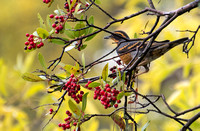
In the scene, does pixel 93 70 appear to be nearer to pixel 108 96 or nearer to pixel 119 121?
pixel 119 121

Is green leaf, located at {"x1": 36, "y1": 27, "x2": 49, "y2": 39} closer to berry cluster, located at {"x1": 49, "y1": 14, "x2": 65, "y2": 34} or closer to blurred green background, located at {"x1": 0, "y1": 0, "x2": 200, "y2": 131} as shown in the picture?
berry cluster, located at {"x1": 49, "y1": 14, "x2": 65, "y2": 34}

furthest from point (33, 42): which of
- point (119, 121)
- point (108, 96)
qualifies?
point (119, 121)

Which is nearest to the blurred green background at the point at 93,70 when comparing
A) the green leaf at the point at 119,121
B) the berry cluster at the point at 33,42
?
the green leaf at the point at 119,121

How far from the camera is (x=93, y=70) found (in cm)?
949

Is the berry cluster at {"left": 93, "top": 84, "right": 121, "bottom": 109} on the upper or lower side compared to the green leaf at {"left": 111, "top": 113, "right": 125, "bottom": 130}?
upper

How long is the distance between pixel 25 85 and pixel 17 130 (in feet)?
2.00

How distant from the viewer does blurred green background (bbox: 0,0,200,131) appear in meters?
3.79

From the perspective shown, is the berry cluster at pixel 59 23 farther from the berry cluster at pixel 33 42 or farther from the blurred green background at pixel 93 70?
the blurred green background at pixel 93 70

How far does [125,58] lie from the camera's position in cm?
310

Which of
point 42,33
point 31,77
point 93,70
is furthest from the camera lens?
point 93,70

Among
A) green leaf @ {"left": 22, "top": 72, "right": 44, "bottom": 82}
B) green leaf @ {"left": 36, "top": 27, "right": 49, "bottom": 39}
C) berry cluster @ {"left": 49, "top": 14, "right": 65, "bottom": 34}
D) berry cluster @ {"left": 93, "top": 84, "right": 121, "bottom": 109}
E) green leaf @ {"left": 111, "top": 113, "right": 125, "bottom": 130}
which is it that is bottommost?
green leaf @ {"left": 111, "top": 113, "right": 125, "bottom": 130}

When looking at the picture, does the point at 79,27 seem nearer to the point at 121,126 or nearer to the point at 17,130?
the point at 121,126

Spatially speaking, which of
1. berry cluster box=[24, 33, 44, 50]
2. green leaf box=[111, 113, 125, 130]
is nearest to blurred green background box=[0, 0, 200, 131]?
green leaf box=[111, 113, 125, 130]

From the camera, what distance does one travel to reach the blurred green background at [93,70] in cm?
379
